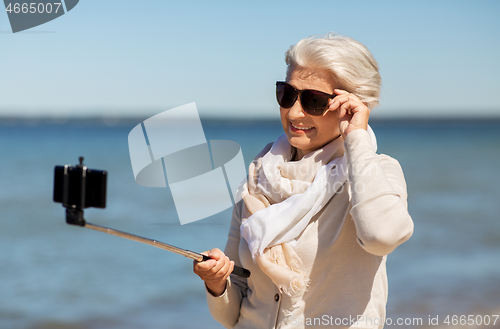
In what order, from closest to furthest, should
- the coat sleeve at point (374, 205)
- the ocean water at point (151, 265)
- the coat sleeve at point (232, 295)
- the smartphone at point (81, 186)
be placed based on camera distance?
the smartphone at point (81, 186) < the coat sleeve at point (374, 205) < the coat sleeve at point (232, 295) < the ocean water at point (151, 265)

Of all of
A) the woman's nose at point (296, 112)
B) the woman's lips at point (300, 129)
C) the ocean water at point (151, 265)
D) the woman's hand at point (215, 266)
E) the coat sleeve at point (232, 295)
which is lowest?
the ocean water at point (151, 265)

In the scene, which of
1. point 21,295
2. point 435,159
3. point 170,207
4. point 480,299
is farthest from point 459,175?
point 21,295

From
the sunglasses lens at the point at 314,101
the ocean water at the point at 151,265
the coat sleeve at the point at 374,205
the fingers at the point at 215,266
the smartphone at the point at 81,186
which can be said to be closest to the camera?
the smartphone at the point at 81,186

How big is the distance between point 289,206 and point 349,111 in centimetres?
43

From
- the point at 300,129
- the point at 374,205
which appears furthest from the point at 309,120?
the point at 374,205

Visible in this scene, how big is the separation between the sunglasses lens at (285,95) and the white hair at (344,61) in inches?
4.2

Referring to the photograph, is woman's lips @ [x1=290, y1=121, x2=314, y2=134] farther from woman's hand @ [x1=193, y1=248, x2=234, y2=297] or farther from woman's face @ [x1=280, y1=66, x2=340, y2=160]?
woman's hand @ [x1=193, y1=248, x2=234, y2=297]

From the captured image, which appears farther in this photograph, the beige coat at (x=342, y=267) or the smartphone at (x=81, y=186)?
the beige coat at (x=342, y=267)

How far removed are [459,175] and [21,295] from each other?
13.4 m

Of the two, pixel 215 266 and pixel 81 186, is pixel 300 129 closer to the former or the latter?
pixel 215 266

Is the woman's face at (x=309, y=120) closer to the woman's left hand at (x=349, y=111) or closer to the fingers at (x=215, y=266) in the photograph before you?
the woman's left hand at (x=349, y=111)

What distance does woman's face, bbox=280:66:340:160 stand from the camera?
1971mm

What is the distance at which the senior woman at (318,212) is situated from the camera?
185cm

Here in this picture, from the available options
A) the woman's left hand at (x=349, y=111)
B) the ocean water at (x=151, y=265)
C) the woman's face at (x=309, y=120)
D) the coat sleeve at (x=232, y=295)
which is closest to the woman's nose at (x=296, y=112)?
the woman's face at (x=309, y=120)
